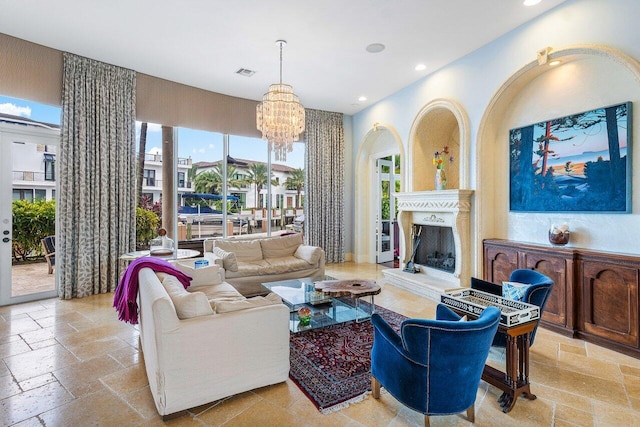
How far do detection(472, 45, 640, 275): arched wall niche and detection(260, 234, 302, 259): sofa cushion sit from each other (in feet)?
9.59

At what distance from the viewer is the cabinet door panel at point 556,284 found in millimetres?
3393

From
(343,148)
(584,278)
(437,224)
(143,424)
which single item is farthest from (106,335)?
(343,148)

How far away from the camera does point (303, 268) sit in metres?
5.17

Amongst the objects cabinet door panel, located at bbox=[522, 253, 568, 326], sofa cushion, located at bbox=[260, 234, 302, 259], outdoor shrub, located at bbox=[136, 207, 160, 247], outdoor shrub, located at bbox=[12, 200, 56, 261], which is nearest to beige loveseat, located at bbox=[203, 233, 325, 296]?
sofa cushion, located at bbox=[260, 234, 302, 259]

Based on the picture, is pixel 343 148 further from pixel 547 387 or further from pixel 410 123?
pixel 547 387

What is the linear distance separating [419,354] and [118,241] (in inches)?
189

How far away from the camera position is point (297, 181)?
24.1 ft

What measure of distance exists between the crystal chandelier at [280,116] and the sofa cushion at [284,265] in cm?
176

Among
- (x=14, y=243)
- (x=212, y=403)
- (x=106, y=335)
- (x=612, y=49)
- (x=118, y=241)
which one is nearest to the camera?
(x=212, y=403)

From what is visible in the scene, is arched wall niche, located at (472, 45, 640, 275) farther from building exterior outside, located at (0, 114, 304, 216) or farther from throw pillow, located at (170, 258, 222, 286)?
building exterior outside, located at (0, 114, 304, 216)

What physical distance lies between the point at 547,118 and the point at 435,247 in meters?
2.51

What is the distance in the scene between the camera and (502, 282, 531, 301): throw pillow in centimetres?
258

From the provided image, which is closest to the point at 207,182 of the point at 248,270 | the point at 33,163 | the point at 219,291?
the point at 248,270

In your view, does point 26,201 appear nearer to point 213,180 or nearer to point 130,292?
point 213,180
